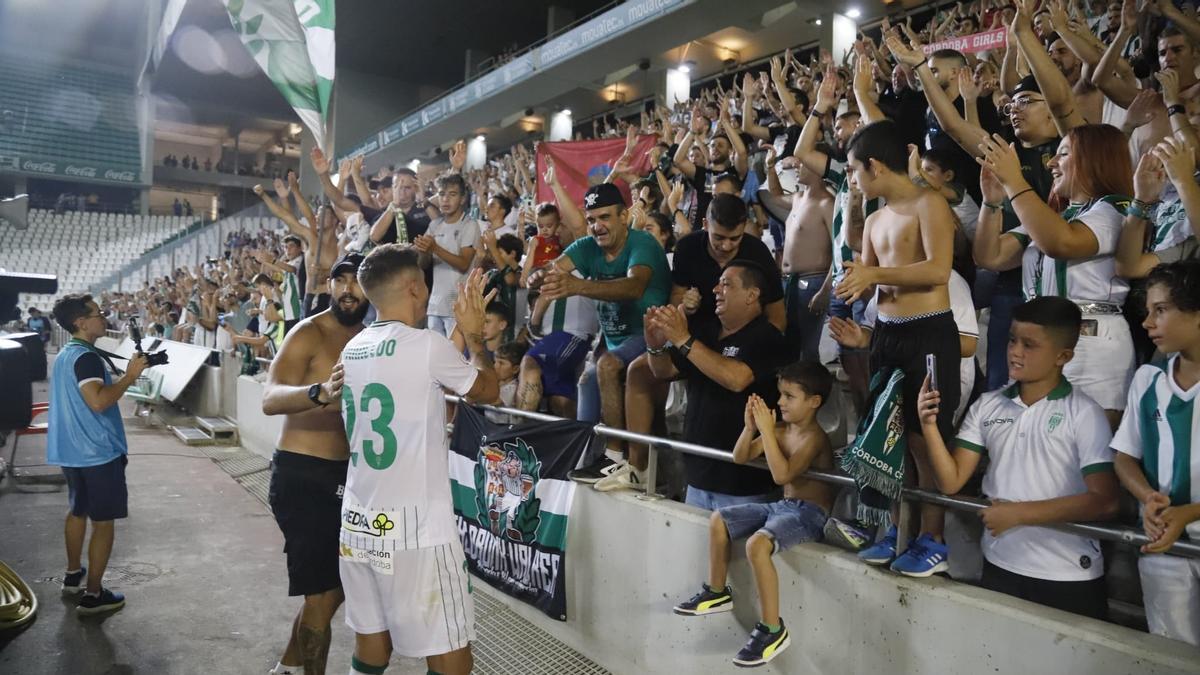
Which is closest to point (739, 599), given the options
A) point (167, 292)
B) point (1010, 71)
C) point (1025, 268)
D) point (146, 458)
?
point (1025, 268)

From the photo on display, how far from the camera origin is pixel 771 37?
1677 centimetres

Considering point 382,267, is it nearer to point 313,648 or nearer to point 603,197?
point 603,197

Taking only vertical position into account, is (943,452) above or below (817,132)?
below

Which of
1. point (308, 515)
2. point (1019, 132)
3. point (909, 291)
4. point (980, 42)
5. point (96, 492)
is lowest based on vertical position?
point (96, 492)

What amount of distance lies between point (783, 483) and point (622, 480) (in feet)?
3.86

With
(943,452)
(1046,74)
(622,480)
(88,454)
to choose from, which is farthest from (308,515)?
(1046,74)

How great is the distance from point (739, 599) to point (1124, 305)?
193cm

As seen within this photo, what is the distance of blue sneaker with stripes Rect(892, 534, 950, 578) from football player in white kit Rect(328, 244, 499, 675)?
1.63m

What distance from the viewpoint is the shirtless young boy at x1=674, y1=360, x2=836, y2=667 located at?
3.24 metres

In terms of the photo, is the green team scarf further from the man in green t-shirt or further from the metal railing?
the man in green t-shirt

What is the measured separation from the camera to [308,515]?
3.56 meters

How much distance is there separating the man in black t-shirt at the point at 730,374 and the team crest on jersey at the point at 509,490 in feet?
3.82

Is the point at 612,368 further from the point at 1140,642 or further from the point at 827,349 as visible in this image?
the point at 1140,642

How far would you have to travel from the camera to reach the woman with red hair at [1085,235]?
2.91 m
